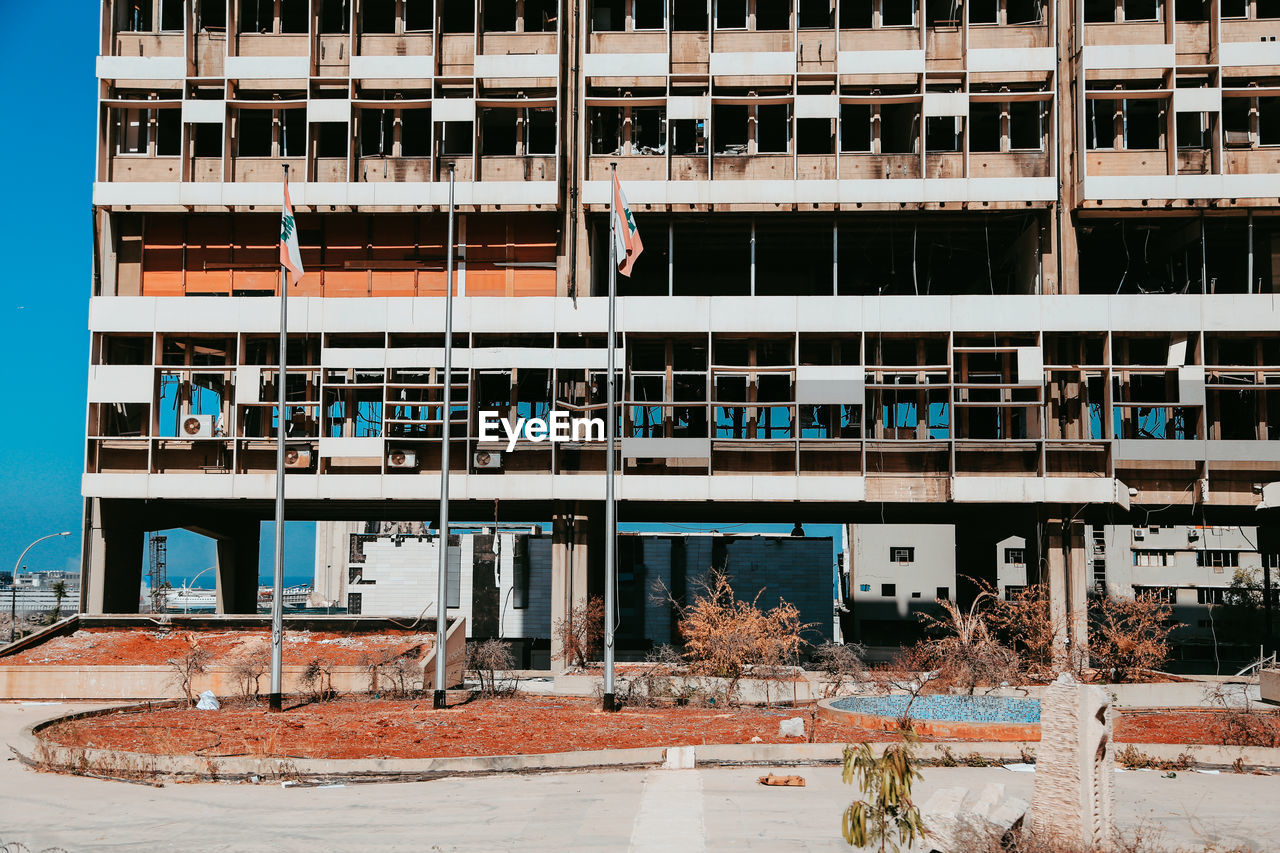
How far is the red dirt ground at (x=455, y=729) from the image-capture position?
893 inches

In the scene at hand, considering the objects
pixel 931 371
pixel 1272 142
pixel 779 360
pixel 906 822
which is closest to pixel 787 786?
pixel 906 822

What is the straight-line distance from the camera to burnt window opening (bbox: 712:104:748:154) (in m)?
44.8

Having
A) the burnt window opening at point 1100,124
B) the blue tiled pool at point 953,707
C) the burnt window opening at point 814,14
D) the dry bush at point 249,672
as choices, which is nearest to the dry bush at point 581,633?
the dry bush at point 249,672

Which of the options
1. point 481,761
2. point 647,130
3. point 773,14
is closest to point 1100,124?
point 773,14

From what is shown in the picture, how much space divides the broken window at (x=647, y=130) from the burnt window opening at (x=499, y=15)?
6411mm

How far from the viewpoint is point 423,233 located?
44500mm

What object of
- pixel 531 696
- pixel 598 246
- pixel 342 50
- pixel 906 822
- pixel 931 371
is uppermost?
pixel 342 50

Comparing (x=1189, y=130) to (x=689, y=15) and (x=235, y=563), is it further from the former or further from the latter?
(x=235, y=563)

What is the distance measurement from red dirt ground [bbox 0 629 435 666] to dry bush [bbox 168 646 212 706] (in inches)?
40.5

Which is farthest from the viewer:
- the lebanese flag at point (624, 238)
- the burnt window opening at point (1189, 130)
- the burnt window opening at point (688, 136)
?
the burnt window opening at point (688, 136)

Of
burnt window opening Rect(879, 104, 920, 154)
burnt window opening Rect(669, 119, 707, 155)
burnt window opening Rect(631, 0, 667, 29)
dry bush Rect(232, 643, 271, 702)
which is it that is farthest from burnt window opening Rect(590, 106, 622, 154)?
dry bush Rect(232, 643, 271, 702)

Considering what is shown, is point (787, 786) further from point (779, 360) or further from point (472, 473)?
point (779, 360)

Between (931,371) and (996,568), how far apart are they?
1333 centimetres

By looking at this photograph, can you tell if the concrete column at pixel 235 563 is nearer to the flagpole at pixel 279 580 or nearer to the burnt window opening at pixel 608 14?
the flagpole at pixel 279 580
